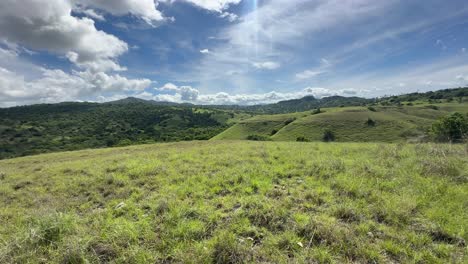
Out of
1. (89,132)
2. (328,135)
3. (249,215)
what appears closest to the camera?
(249,215)

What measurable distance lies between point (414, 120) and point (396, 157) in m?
89.7

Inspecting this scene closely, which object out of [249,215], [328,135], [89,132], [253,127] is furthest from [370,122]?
[89,132]

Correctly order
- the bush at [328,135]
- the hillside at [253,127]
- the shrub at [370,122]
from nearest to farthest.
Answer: the bush at [328,135]
the hillside at [253,127]
the shrub at [370,122]

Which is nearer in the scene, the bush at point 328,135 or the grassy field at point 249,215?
the grassy field at point 249,215

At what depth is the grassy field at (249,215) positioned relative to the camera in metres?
3.99

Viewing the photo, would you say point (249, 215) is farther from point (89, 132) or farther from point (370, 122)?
point (89, 132)

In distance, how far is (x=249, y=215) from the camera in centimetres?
533

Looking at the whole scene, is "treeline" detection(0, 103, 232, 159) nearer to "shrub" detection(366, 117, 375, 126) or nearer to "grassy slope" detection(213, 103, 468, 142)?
"grassy slope" detection(213, 103, 468, 142)

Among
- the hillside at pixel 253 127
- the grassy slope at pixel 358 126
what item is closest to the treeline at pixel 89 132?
the hillside at pixel 253 127

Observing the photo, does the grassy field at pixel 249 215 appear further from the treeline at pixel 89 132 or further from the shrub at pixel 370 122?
the treeline at pixel 89 132

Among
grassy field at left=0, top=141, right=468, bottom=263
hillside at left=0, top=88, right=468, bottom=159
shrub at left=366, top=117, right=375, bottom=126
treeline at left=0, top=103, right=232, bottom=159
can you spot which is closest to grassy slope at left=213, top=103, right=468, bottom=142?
hillside at left=0, top=88, right=468, bottom=159

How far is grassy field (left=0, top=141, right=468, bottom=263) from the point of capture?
157 inches

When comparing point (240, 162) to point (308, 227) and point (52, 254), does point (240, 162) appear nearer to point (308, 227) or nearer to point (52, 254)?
point (308, 227)

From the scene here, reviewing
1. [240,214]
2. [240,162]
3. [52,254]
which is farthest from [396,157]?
[52,254]
